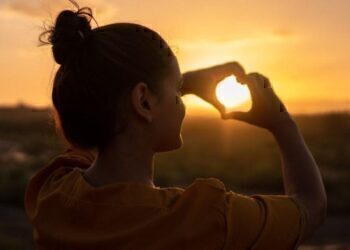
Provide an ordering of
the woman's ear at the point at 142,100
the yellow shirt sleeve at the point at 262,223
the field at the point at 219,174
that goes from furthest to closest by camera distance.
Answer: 1. the field at the point at 219,174
2. the woman's ear at the point at 142,100
3. the yellow shirt sleeve at the point at 262,223

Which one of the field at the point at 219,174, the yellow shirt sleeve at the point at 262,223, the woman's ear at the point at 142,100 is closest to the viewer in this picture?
the yellow shirt sleeve at the point at 262,223

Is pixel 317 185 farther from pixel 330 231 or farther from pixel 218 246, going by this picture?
pixel 330 231

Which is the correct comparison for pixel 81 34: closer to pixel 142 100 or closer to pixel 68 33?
pixel 68 33

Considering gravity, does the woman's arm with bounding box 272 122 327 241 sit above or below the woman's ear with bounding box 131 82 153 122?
below

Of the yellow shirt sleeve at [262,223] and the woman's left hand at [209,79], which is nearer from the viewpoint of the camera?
the yellow shirt sleeve at [262,223]

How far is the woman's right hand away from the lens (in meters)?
1.76

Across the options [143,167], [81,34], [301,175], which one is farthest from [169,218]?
[81,34]

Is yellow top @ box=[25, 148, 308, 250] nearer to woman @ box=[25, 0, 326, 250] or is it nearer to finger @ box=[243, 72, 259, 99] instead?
woman @ box=[25, 0, 326, 250]

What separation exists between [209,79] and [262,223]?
346 mm

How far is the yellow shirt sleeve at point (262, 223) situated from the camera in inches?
64.4

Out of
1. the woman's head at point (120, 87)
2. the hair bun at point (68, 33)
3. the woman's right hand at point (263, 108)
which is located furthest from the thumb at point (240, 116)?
the hair bun at point (68, 33)

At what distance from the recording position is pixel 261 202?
1.67 meters

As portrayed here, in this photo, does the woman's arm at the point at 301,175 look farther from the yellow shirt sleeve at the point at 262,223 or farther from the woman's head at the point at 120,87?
the woman's head at the point at 120,87

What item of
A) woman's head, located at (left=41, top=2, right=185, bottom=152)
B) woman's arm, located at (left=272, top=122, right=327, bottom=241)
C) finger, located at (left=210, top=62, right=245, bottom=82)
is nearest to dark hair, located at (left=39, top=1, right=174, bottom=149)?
woman's head, located at (left=41, top=2, right=185, bottom=152)
